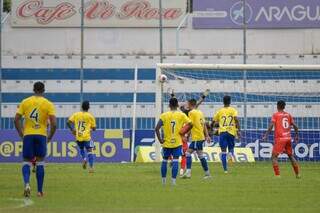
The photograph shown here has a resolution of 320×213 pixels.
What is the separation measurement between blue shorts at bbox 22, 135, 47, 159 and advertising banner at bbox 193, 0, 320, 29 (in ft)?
98.6

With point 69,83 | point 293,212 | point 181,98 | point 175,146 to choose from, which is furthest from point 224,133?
point 69,83

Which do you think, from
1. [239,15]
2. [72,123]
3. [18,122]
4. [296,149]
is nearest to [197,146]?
[72,123]

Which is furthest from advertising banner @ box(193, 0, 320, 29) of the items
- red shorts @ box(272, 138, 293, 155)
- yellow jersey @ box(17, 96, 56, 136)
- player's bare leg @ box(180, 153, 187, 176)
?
yellow jersey @ box(17, 96, 56, 136)

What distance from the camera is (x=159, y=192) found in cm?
1780

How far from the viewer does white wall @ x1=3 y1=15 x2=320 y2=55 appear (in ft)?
154

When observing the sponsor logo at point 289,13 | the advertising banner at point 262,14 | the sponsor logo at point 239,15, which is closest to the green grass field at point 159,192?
the sponsor logo at point 239,15

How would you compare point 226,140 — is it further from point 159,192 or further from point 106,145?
point 106,145

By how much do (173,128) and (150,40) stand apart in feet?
91.1

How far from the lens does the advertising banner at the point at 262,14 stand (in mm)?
46125

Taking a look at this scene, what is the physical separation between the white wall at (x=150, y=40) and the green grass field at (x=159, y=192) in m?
21.7

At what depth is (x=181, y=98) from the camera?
116 ft

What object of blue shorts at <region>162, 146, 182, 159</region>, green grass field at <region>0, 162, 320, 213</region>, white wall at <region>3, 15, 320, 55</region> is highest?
white wall at <region>3, 15, 320, 55</region>

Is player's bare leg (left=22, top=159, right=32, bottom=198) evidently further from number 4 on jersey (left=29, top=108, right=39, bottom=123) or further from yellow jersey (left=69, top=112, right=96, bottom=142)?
yellow jersey (left=69, top=112, right=96, bottom=142)

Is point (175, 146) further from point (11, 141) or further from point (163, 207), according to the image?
point (11, 141)
